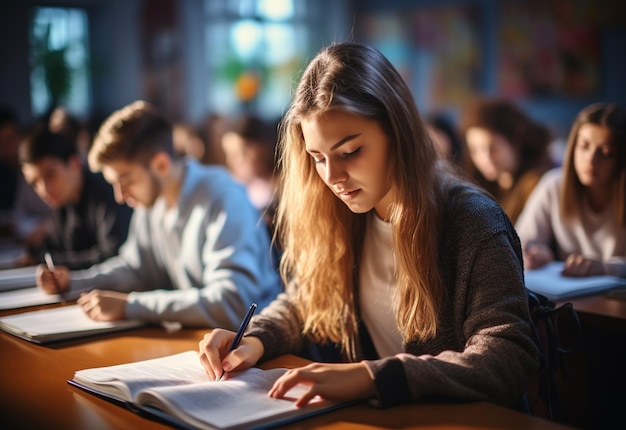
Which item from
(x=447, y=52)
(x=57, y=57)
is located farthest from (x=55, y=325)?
(x=447, y=52)

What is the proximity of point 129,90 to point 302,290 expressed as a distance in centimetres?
641

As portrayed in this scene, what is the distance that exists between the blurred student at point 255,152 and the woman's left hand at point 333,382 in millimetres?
3101

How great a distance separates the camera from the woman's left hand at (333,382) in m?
1.19

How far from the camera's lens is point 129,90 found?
7.60 m

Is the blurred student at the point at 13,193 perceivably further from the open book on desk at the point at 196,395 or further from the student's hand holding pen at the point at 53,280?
the open book on desk at the point at 196,395

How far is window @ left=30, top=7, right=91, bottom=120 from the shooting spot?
700cm

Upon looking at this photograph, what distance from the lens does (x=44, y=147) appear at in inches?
117

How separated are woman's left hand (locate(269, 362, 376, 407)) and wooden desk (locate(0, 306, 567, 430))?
3 centimetres

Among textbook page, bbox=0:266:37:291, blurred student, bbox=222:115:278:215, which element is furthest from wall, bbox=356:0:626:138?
textbook page, bbox=0:266:37:291

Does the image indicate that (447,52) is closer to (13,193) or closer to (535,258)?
(13,193)

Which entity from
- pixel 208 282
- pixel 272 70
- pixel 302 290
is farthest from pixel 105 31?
pixel 302 290

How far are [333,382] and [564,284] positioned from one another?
3.56 feet

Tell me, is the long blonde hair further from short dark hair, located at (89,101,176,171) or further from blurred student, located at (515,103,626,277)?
blurred student, located at (515,103,626,277)

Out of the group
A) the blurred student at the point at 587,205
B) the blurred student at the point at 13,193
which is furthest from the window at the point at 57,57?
the blurred student at the point at 587,205
